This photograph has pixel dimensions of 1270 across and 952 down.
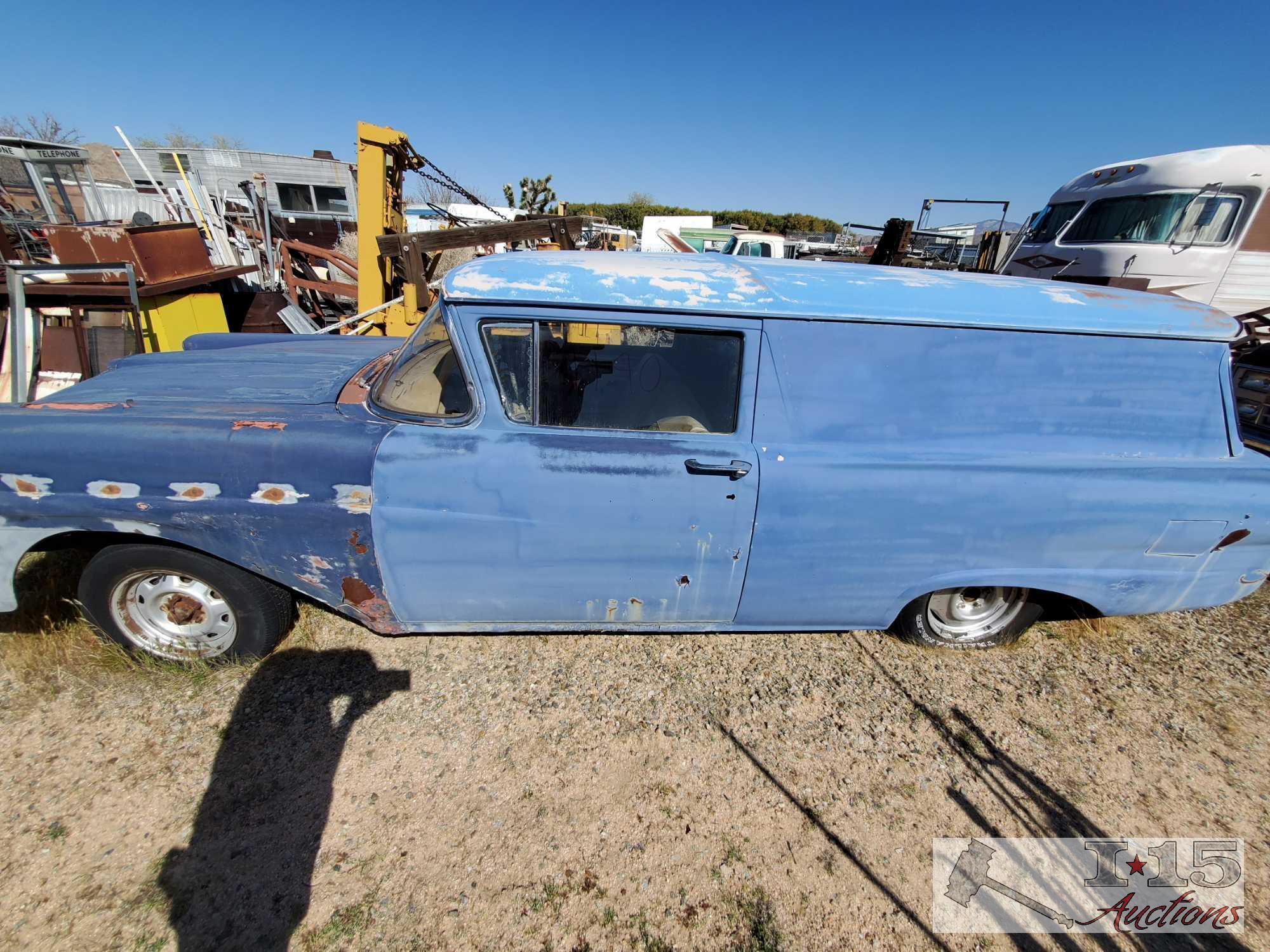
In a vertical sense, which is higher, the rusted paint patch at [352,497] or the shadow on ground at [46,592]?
the rusted paint patch at [352,497]

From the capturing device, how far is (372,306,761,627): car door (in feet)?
7.04

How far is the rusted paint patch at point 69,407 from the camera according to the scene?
2.26 metres

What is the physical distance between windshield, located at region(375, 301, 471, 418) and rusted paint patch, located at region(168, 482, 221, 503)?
0.69 m

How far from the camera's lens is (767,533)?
7.46ft

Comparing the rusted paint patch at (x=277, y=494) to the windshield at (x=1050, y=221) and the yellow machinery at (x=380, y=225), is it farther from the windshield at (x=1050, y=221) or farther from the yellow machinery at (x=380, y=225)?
the windshield at (x=1050, y=221)

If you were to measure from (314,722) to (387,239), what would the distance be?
5.19 m

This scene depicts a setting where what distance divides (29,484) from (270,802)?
1543 millimetres

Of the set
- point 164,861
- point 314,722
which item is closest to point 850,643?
point 314,722

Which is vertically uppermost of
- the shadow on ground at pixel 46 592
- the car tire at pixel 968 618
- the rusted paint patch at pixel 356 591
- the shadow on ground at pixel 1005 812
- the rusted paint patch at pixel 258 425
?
the rusted paint patch at pixel 258 425

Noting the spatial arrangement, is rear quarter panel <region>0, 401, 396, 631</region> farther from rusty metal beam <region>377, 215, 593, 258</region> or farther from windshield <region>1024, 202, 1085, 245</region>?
windshield <region>1024, 202, 1085, 245</region>

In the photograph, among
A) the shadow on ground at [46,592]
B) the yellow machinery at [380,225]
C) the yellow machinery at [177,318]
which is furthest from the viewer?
the yellow machinery at [380,225]

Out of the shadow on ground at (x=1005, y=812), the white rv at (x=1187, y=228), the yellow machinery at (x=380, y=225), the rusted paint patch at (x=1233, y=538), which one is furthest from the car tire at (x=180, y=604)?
the white rv at (x=1187, y=228)

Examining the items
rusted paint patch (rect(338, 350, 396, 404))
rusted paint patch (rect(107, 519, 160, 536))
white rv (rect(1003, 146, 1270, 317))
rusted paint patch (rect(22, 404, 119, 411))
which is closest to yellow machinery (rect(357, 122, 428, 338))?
rusted paint patch (rect(338, 350, 396, 404))

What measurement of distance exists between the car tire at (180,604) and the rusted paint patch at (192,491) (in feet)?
1.03
